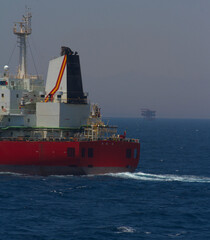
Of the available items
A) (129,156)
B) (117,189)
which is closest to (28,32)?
(129,156)

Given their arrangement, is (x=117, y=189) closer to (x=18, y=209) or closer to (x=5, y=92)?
(x=18, y=209)

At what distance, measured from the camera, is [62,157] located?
171 ft

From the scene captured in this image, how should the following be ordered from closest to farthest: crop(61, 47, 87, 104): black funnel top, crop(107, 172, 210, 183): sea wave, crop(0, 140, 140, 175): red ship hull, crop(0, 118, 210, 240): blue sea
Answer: crop(0, 118, 210, 240): blue sea, crop(0, 140, 140, 175): red ship hull, crop(107, 172, 210, 183): sea wave, crop(61, 47, 87, 104): black funnel top

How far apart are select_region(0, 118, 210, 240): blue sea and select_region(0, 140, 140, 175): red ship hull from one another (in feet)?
3.82

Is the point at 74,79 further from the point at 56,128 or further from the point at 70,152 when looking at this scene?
the point at 70,152

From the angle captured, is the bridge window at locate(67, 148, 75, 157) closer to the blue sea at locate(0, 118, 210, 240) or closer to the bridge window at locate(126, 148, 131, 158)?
the blue sea at locate(0, 118, 210, 240)

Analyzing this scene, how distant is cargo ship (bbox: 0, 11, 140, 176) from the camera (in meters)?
52.3

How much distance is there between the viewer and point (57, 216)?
1428 inches

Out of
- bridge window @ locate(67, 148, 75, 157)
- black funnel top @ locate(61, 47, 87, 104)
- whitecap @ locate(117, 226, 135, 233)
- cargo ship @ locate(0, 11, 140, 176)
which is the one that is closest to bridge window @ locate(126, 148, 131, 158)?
cargo ship @ locate(0, 11, 140, 176)

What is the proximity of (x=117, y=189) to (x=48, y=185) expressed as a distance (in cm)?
668

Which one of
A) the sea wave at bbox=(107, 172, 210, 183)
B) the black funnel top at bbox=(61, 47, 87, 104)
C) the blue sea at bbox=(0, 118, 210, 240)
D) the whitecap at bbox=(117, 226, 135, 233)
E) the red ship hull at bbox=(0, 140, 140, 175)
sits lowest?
the whitecap at bbox=(117, 226, 135, 233)

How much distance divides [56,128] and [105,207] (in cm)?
1804

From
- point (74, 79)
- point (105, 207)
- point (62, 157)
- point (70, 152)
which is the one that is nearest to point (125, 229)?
point (105, 207)

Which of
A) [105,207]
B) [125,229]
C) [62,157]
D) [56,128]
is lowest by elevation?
[125,229]
